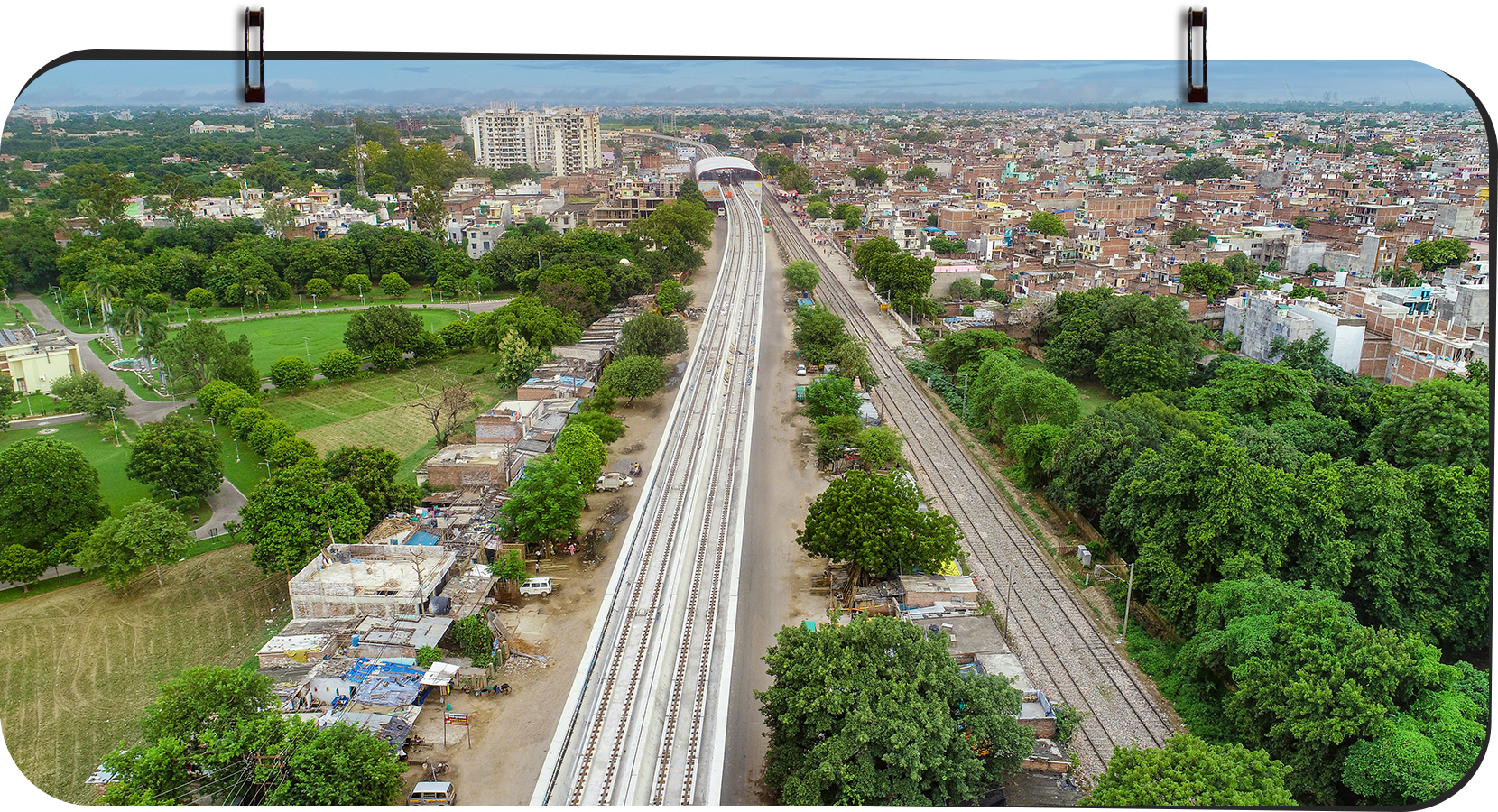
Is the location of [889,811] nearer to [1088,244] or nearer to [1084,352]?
[1084,352]

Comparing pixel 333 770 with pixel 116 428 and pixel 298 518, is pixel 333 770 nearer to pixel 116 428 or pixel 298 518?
pixel 298 518

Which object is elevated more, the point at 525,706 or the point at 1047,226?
the point at 1047,226

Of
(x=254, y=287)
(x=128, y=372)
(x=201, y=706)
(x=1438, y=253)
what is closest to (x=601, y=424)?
(x=201, y=706)

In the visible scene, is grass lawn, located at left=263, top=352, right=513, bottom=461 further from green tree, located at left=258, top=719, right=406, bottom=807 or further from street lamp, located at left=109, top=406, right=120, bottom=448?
green tree, located at left=258, top=719, right=406, bottom=807

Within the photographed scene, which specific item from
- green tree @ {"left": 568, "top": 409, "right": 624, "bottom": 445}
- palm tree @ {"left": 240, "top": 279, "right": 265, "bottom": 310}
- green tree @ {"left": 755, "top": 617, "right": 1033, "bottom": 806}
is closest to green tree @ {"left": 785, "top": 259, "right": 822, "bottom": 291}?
green tree @ {"left": 568, "top": 409, "right": 624, "bottom": 445}

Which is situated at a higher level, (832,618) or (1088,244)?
(1088,244)

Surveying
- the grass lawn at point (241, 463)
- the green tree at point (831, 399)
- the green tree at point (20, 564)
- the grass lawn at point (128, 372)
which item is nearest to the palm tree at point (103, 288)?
the grass lawn at point (128, 372)

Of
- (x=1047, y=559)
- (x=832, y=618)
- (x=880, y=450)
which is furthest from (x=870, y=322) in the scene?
(x=832, y=618)
